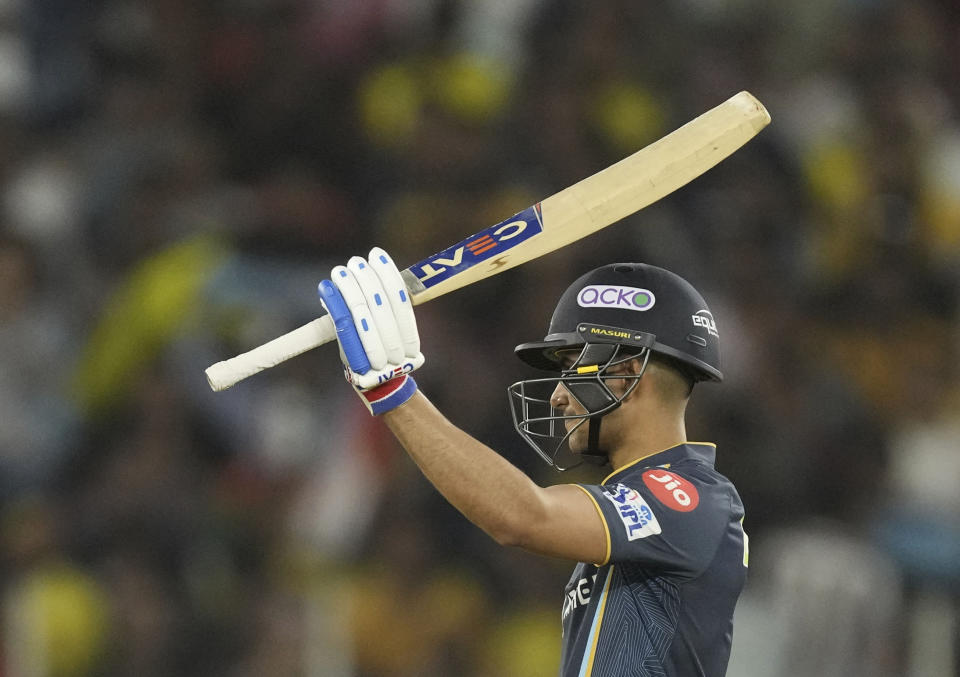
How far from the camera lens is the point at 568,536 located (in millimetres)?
2426

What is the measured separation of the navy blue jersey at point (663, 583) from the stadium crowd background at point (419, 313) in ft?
8.29

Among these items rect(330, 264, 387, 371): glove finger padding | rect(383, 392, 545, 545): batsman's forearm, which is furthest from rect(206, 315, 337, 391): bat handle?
rect(383, 392, 545, 545): batsman's forearm

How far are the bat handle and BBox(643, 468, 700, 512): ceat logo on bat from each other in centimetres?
67

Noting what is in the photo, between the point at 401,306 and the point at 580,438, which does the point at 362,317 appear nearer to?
the point at 401,306

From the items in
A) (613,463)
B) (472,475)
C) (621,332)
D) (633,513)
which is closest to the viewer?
(472,475)

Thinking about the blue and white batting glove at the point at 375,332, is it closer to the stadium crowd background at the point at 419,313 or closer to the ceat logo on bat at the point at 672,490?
the ceat logo on bat at the point at 672,490

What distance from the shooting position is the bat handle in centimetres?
253

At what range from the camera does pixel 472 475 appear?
240 centimetres

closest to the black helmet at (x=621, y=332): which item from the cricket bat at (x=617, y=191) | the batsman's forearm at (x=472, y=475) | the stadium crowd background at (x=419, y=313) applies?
the cricket bat at (x=617, y=191)

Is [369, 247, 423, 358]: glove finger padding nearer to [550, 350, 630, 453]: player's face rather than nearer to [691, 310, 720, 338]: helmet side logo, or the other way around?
[550, 350, 630, 453]: player's face

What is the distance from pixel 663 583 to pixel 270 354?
87 cm

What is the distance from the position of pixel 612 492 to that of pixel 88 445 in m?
3.40

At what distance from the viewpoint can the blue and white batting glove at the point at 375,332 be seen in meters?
2.42

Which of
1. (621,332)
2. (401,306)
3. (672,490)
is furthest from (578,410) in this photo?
(401,306)
